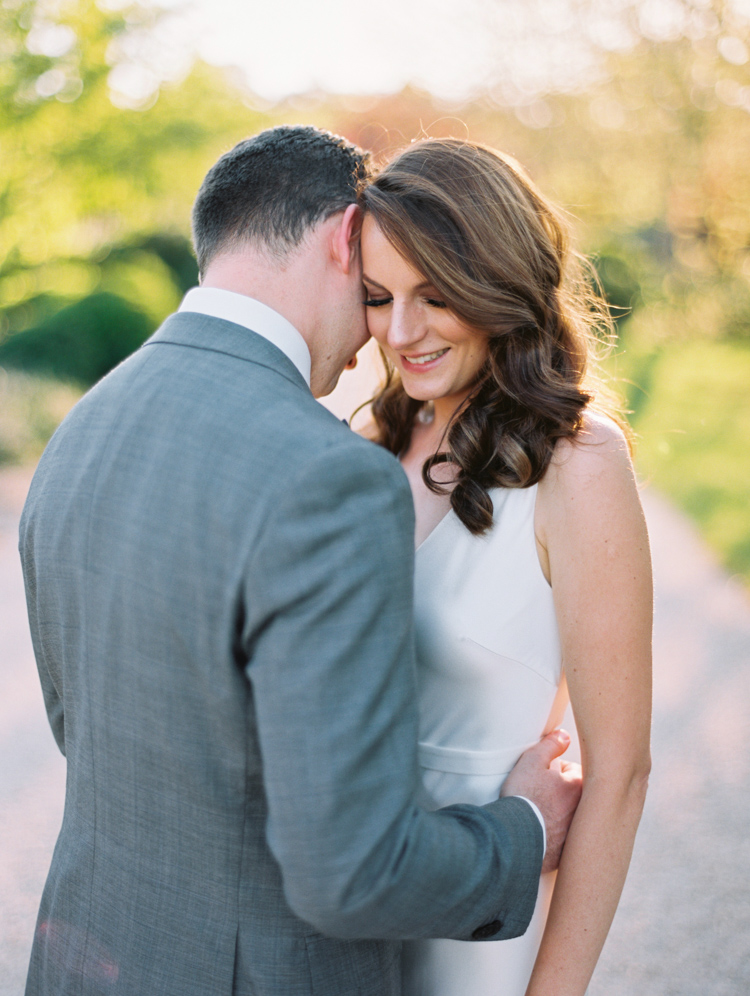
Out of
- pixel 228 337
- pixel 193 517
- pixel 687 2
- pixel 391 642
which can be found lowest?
pixel 391 642

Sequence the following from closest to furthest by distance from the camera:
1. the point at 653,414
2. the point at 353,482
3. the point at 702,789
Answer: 1. the point at 353,482
2. the point at 702,789
3. the point at 653,414

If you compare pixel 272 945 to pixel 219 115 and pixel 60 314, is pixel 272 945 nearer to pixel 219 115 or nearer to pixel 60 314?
pixel 60 314

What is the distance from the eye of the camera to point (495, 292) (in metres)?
2.07

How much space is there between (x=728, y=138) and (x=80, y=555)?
724 inches

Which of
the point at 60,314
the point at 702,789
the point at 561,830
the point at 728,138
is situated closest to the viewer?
the point at 561,830

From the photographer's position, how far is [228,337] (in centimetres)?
150

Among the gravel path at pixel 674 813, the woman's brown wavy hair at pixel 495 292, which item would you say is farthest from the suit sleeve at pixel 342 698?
the gravel path at pixel 674 813

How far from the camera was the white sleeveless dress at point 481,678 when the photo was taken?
6.47ft

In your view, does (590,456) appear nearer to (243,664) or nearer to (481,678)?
(481,678)

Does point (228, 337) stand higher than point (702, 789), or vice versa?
point (228, 337)

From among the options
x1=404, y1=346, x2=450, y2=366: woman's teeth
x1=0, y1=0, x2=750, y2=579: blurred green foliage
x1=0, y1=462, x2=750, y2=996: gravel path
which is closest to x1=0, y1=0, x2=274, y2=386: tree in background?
x1=0, y1=0, x2=750, y2=579: blurred green foliage

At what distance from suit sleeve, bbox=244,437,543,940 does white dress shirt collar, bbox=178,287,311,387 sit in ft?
1.22

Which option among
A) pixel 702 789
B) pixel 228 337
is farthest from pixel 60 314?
pixel 228 337

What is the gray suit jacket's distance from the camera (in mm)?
1216
